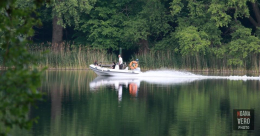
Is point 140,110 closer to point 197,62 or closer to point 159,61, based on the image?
point 197,62

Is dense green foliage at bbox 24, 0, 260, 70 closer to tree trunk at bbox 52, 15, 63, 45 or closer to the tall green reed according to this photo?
the tall green reed

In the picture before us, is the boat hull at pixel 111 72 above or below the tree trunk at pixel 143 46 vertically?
below

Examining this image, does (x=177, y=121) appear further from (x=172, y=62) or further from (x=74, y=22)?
(x=74, y=22)

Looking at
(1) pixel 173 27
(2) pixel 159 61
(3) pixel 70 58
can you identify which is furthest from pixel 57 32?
(1) pixel 173 27

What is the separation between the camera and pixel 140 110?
19.5 metres

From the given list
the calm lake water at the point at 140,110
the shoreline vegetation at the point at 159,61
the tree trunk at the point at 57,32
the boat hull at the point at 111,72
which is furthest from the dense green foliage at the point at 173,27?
the calm lake water at the point at 140,110

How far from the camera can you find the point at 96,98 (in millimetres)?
23281

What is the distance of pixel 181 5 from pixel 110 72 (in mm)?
11916

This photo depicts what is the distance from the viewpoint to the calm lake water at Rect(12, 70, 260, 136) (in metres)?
15.2

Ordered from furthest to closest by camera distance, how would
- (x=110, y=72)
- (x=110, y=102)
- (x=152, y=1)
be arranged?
(x=152, y=1) → (x=110, y=72) → (x=110, y=102)

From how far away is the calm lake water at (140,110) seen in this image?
50.0 feet

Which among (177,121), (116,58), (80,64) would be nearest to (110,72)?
(80,64)

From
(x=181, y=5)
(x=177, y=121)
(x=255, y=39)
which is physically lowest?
(x=177, y=121)

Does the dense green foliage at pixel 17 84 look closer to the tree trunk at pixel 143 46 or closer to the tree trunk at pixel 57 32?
the tree trunk at pixel 57 32
